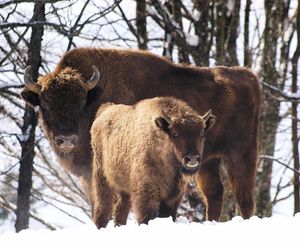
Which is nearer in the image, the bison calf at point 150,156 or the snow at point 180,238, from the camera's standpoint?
the snow at point 180,238

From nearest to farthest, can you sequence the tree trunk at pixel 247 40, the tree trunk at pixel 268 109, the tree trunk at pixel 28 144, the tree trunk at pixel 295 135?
the tree trunk at pixel 28 144 < the tree trunk at pixel 295 135 < the tree trunk at pixel 268 109 < the tree trunk at pixel 247 40

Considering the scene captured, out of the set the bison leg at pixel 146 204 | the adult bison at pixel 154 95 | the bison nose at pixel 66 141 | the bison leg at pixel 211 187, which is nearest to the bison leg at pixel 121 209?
the bison nose at pixel 66 141

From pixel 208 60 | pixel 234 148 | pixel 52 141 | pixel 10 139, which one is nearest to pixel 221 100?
pixel 234 148

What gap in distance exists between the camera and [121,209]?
8695 mm

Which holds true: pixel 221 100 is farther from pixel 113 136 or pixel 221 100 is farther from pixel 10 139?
pixel 10 139

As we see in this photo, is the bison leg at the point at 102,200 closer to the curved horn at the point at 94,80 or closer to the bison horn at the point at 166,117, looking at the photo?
the bison horn at the point at 166,117

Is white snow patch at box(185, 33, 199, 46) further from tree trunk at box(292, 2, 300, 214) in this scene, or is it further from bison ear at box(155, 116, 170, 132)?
bison ear at box(155, 116, 170, 132)

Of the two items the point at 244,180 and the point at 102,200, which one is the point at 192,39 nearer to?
the point at 244,180

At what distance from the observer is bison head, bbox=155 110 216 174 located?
7.38 m

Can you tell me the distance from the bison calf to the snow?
0.83 m

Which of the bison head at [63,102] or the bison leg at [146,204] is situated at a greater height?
the bison head at [63,102]

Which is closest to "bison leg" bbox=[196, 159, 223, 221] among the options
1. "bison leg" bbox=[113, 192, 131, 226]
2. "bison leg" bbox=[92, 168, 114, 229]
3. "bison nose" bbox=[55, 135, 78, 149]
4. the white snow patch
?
"bison nose" bbox=[55, 135, 78, 149]

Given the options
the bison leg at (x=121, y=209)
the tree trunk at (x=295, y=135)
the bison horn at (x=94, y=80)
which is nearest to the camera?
the bison leg at (x=121, y=209)

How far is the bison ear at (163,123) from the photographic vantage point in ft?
24.8
